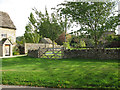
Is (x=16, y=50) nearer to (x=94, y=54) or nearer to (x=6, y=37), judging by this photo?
(x=6, y=37)

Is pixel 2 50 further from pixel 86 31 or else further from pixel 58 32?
pixel 86 31

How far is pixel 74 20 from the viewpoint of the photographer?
19.3 m

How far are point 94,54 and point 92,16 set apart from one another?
5.48 metres

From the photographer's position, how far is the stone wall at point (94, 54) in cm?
1820

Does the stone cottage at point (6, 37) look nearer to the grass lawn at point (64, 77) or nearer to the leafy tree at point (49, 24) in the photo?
the leafy tree at point (49, 24)

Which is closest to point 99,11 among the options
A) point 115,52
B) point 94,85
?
point 115,52

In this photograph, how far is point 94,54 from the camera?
1892 cm

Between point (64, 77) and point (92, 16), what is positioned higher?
point (92, 16)

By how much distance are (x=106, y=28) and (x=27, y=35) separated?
26.0 metres

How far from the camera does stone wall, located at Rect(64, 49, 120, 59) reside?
717 inches

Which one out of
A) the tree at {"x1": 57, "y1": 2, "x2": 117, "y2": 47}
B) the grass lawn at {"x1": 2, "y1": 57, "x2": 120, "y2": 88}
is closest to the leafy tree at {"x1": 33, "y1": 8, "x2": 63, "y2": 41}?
the tree at {"x1": 57, "y1": 2, "x2": 117, "y2": 47}

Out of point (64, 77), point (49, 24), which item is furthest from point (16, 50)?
point (64, 77)

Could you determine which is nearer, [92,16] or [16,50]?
[92,16]

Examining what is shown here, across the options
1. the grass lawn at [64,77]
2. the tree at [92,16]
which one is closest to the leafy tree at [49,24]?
the tree at [92,16]
